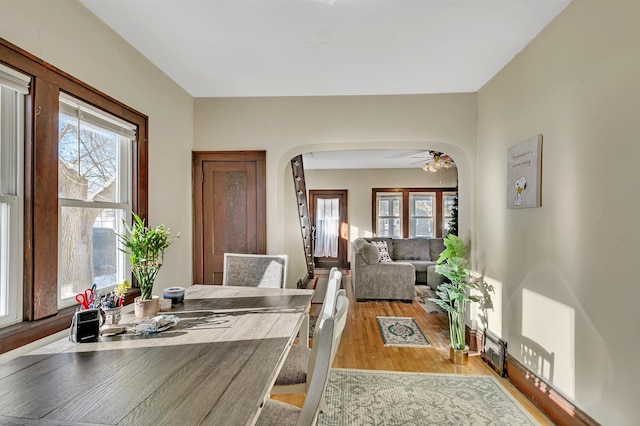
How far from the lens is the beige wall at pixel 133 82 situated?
4.96ft

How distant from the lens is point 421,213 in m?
7.49

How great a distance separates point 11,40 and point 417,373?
3.25m

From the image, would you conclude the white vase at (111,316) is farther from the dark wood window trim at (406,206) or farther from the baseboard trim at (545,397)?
the dark wood window trim at (406,206)

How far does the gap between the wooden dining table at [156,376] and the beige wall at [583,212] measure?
5.20 feet

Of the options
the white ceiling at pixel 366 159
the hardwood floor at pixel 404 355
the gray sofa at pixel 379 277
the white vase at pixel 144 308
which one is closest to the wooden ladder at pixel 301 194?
the white ceiling at pixel 366 159

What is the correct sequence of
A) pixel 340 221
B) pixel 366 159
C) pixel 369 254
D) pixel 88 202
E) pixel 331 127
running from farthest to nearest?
pixel 340 221 < pixel 366 159 < pixel 369 254 < pixel 331 127 < pixel 88 202

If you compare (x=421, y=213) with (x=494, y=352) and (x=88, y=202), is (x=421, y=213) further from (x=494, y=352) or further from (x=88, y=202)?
(x=88, y=202)

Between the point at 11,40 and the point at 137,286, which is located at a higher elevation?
the point at 11,40

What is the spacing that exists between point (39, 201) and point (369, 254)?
3.94 m

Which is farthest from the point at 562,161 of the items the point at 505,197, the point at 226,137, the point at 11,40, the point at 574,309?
the point at 11,40

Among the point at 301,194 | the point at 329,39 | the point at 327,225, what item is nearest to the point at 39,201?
the point at 329,39

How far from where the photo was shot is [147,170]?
93.1 inches

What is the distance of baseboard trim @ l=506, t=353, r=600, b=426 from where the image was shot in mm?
1747

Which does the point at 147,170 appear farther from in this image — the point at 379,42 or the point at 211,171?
the point at 379,42
